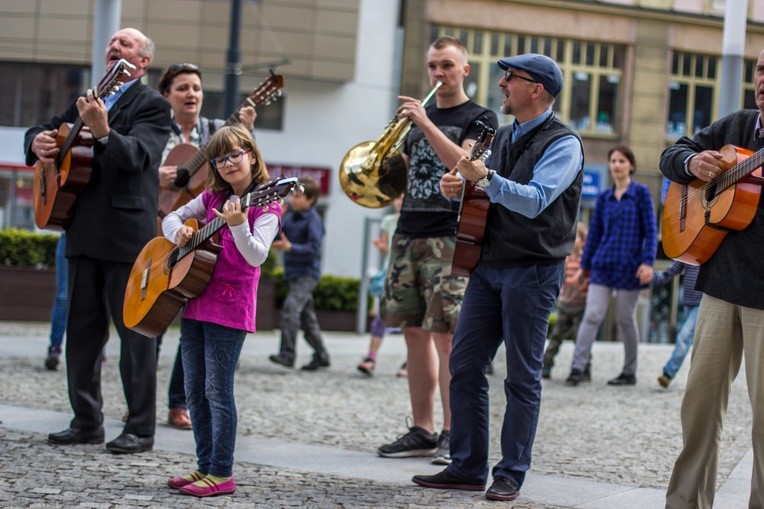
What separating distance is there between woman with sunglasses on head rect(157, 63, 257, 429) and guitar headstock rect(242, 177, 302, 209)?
2.04m

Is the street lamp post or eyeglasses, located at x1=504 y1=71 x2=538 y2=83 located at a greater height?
the street lamp post

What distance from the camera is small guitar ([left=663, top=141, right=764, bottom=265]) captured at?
4.67 m

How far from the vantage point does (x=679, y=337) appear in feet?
35.4

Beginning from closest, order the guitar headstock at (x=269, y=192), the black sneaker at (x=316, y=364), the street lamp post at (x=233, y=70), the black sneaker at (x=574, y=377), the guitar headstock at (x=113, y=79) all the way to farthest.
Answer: the guitar headstock at (x=269, y=192), the guitar headstock at (x=113, y=79), the black sneaker at (x=574, y=377), the black sneaker at (x=316, y=364), the street lamp post at (x=233, y=70)

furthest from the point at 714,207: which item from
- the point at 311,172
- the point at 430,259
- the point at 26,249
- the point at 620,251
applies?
the point at 311,172

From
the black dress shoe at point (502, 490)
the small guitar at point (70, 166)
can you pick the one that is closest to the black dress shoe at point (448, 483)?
the black dress shoe at point (502, 490)

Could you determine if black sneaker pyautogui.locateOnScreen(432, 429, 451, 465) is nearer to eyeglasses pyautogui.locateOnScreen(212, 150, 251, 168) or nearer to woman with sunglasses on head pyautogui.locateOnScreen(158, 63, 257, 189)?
eyeglasses pyautogui.locateOnScreen(212, 150, 251, 168)

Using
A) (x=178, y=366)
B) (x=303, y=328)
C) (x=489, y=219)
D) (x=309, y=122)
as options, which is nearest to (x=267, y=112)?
(x=309, y=122)

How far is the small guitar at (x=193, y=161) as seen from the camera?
714 centimetres

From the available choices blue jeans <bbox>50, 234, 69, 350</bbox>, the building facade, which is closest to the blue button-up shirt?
blue jeans <bbox>50, 234, 69, 350</bbox>

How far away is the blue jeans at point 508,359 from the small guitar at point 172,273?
1.07m

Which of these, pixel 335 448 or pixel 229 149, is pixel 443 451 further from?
pixel 229 149

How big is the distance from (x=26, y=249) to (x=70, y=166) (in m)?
9.82

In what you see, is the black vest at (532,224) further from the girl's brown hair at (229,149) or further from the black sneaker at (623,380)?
the black sneaker at (623,380)
